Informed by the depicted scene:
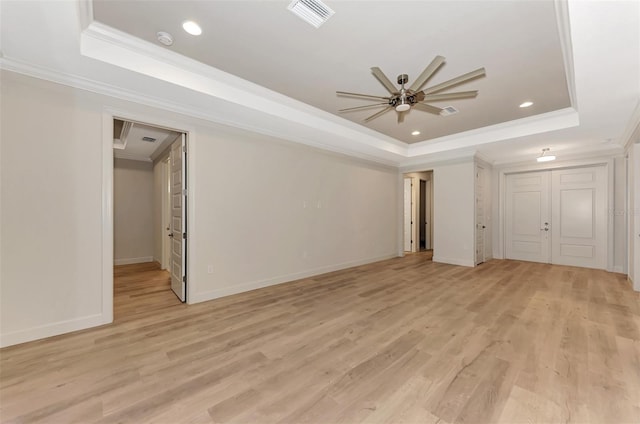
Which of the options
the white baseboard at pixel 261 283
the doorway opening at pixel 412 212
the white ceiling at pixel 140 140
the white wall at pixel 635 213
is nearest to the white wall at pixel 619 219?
the white wall at pixel 635 213

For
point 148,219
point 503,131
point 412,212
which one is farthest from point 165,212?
point 503,131

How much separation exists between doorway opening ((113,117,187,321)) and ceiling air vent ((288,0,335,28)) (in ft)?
7.72

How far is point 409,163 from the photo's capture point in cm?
713

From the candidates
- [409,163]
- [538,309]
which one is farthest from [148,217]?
[538,309]

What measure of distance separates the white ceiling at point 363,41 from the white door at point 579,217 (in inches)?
137

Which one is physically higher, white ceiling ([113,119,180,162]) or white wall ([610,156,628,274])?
white ceiling ([113,119,180,162])

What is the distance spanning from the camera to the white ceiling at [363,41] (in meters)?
2.19

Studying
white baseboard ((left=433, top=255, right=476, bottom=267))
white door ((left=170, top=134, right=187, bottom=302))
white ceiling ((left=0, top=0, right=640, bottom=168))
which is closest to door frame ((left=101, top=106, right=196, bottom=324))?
white ceiling ((left=0, top=0, right=640, bottom=168))

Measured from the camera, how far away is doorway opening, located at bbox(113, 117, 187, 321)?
3.67 metres

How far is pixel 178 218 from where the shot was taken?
3871 mm

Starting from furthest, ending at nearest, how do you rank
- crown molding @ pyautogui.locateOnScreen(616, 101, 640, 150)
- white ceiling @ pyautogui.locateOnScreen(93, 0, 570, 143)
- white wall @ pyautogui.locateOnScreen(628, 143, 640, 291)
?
white wall @ pyautogui.locateOnScreen(628, 143, 640, 291) < crown molding @ pyautogui.locateOnScreen(616, 101, 640, 150) < white ceiling @ pyautogui.locateOnScreen(93, 0, 570, 143)

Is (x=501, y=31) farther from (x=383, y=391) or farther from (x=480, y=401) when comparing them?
(x=383, y=391)

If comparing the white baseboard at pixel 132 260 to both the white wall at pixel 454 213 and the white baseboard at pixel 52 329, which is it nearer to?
the white baseboard at pixel 52 329

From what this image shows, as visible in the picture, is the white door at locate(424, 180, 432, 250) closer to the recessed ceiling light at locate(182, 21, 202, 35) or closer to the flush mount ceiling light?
the flush mount ceiling light
